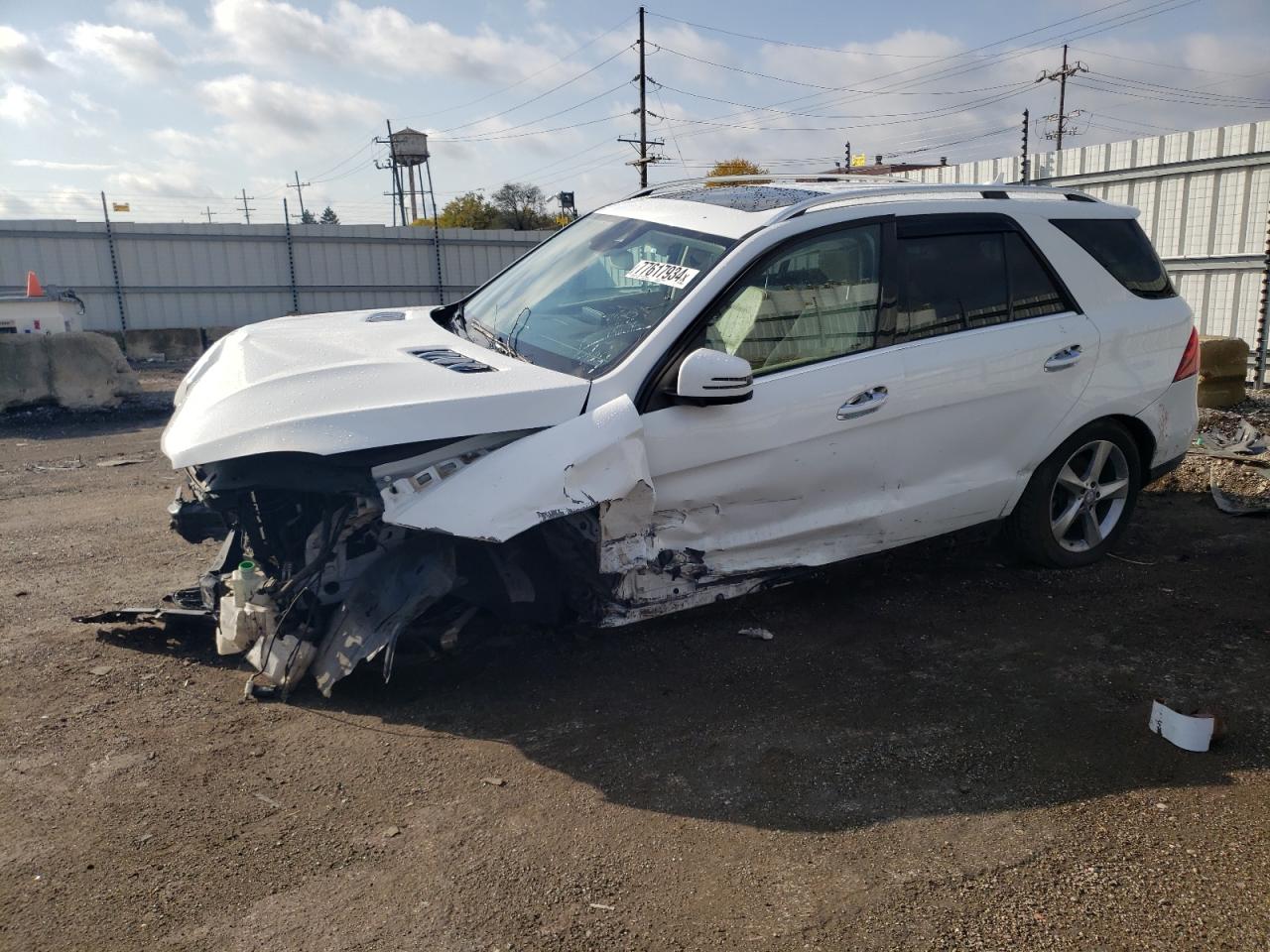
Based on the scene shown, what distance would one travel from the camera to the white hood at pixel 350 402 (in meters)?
3.32

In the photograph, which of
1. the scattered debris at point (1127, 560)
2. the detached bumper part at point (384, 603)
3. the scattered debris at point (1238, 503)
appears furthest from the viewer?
the scattered debris at point (1238, 503)

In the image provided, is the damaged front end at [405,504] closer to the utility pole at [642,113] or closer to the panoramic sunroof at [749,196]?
the panoramic sunroof at [749,196]

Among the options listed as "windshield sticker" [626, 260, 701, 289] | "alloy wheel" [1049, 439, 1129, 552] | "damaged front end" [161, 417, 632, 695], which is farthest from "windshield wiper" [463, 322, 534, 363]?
"alloy wheel" [1049, 439, 1129, 552]

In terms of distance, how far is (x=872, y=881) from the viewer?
2.75 m

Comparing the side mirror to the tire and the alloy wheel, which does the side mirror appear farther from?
the alloy wheel

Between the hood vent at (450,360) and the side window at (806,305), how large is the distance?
0.93 m

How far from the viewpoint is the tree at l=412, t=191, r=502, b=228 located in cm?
5122

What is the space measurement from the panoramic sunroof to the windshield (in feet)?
0.99

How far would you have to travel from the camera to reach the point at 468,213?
52781 mm

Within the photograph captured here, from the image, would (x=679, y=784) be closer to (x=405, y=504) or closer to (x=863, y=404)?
(x=405, y=504)

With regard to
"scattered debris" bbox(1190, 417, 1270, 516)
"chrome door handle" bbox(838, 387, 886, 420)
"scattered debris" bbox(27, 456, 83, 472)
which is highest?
"chrome door handle" bbox(838, 387, 886, 420)

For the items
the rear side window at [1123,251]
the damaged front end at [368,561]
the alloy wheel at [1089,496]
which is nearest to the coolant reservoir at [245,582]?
the damaged front end at [368,561]

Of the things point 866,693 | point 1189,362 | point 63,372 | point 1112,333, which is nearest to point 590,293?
point 866,693

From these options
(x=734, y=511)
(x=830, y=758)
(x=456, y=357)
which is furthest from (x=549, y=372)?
(x=830, y=758)
